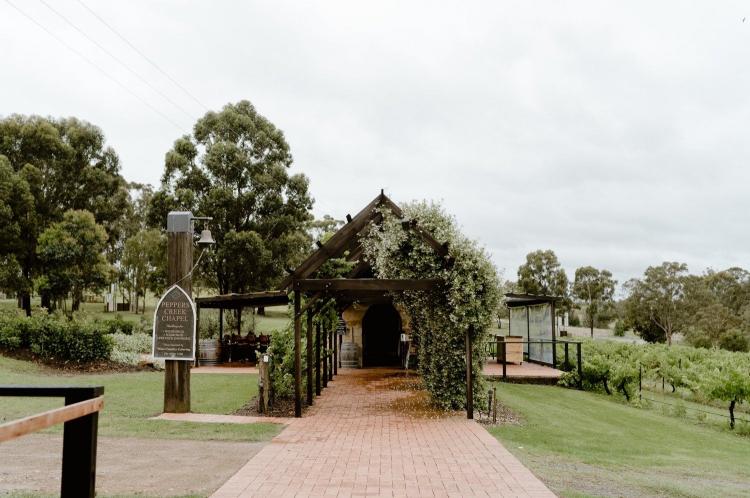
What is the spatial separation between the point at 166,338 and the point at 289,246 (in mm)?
19410

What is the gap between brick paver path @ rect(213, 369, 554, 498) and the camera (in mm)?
5754

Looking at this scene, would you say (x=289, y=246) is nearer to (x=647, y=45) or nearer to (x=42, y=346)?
(x=42, y=346)

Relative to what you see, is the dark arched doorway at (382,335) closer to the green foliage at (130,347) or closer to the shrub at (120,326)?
the green foliage at (130,347)

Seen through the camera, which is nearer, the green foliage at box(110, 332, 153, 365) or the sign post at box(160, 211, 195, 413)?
the sign post at box(160, 211, 195, 413)

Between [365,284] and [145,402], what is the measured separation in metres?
4.89

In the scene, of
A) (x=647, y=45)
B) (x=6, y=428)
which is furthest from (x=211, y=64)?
(x=6, y=428)

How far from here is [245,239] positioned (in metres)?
28.2

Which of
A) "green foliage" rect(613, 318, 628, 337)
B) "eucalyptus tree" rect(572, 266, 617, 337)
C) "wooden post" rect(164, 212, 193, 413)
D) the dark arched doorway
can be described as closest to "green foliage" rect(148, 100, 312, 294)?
the dark arched doorway

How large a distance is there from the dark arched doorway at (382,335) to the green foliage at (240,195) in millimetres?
8548

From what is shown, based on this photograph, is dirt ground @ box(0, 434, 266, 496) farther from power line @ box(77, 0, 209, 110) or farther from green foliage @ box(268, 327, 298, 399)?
power line @ box(77, 0, 209, 110)

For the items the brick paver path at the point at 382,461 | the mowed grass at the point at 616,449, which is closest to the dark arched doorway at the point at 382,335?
the mowed grass at the point at 616,449

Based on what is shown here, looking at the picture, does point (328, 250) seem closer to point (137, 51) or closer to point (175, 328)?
point (175, 328)

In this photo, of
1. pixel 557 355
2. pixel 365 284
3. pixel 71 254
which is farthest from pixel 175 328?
pixel 71 254

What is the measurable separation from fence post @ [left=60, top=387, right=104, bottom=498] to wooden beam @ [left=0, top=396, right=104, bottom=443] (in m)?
0.08
